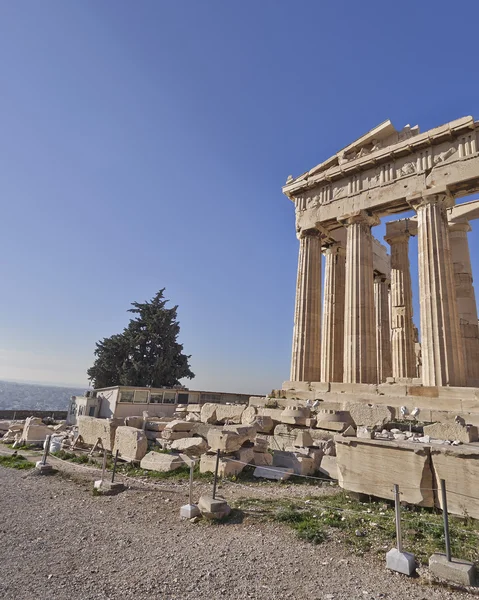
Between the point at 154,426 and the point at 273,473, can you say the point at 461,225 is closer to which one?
the point at 273,473

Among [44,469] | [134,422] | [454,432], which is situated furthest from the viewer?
[134,422]

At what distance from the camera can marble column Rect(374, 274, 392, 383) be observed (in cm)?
2289

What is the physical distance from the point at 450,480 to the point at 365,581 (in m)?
2.60

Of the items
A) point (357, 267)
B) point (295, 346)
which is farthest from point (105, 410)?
point (357, 267)

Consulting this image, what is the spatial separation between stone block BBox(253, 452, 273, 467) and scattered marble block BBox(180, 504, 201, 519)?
3.62 metres

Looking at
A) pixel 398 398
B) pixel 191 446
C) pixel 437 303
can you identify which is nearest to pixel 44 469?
pixel 191 446

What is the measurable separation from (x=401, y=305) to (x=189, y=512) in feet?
65.2

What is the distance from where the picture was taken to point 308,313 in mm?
20141

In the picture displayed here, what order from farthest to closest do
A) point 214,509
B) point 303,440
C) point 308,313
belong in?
point 308,313 < point 303,440 < point 214,509

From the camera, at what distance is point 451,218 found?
846 inches

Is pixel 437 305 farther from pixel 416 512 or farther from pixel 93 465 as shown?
pixel 93 465

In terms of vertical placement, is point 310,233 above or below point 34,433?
above

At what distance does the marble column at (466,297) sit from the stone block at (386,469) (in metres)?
15.9

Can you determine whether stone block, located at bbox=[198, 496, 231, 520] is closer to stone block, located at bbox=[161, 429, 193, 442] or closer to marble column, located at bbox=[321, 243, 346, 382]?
stone block, located at bbox=[161, 429, 193, 442]
